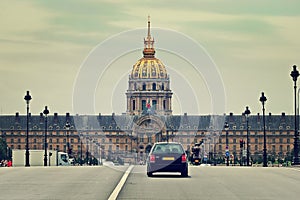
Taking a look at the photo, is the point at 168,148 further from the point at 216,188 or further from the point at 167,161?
the point at 216,188

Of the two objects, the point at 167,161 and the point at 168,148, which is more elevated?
the point at 168,148

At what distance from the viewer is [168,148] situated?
37.1 metres

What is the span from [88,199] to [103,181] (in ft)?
28.3

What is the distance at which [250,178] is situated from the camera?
3534 centimetres

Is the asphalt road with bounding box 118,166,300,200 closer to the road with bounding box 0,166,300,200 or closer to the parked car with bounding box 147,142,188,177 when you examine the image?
the road with bounding box 0,166,300,200

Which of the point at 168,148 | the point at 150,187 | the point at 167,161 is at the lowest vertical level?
the point at 150,187

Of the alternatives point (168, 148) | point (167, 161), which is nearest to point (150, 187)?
point (167, 161)

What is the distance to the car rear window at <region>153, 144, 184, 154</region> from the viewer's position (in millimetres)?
36844

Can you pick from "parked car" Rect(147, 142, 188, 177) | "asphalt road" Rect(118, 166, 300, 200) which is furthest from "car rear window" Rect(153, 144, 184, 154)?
"asphalt road" Rect(118, 166, 300, 200)

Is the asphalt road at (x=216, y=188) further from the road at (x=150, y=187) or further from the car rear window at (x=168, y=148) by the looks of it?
the car rear window at (x=168, y=148)

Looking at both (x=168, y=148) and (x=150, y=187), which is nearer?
(x=150, y=187)

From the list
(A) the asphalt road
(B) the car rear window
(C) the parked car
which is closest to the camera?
(A) the asphalt road

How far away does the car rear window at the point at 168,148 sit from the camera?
36.8m

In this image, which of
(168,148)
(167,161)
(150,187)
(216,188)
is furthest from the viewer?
(168,148)
